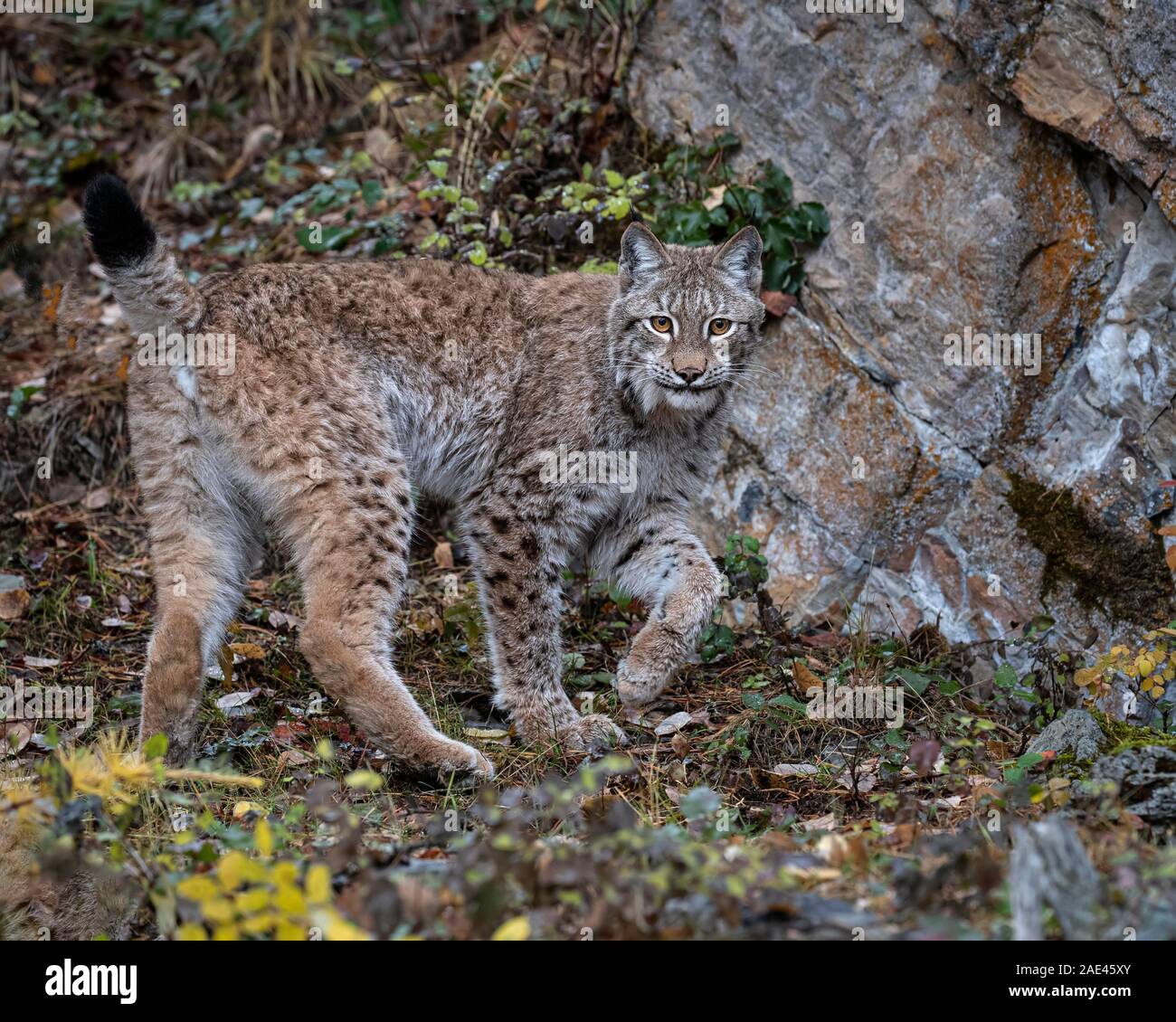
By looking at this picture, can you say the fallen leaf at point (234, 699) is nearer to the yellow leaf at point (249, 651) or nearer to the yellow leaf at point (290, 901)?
the yellow leaf at point (249, 651)

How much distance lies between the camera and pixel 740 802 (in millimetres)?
4293

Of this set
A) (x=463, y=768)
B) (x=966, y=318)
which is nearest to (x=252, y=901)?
(x=463, y=768)

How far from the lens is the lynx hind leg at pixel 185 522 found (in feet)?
15.9

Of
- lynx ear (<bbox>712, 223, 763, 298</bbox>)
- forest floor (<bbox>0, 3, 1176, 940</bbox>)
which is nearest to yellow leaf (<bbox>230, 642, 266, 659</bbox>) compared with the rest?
forest floor (<bbox>0, 3, 1176, 940</bbox>)

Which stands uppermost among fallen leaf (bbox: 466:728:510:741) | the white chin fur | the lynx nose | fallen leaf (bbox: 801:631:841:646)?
the lynx nose

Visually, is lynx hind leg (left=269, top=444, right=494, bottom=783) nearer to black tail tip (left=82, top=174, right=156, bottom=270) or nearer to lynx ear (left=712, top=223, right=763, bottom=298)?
black tail tip (left=82, top=174, right=156, bottom=270)

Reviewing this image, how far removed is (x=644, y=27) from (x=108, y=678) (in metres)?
4.46

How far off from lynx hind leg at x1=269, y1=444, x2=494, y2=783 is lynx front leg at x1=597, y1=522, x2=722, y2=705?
2.27ft

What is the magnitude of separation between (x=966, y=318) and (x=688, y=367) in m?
1.67

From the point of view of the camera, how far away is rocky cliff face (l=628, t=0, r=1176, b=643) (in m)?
5.30

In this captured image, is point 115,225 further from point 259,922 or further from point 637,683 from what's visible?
point 259,922

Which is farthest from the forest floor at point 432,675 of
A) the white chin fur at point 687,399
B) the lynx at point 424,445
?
the white chin fur at point 687,399

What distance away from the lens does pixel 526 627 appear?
5.12 metres

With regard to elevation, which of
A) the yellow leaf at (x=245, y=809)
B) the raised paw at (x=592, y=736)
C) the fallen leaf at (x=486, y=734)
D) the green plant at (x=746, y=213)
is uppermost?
the green plant at (x=746, y=213)
